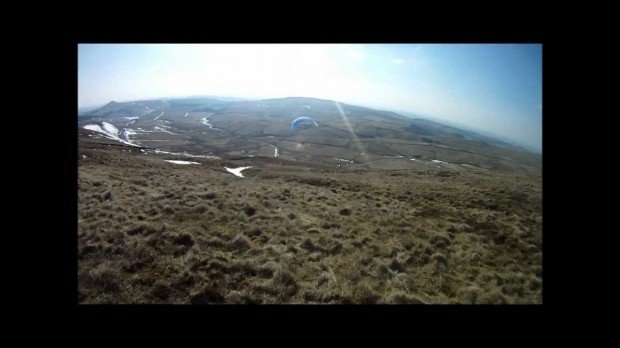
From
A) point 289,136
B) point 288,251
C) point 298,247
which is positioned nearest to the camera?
point 288,251

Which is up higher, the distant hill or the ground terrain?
the distant hill

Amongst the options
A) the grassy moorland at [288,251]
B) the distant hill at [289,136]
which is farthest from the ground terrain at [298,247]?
the distant hill at [289,136]

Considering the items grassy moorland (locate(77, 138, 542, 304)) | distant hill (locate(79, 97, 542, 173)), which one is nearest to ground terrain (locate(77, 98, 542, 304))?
grassy moorland (locate(77, 138, 542, 304))

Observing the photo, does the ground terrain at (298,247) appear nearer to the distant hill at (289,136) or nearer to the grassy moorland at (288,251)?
the grassy moorland at (288,251)

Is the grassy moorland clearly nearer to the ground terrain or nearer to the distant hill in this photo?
the ground terrain

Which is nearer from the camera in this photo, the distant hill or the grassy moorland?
the grassy moorland

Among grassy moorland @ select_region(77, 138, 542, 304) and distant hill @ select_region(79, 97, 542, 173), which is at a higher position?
distant hill @ select_region(79, 97, 542, 173)

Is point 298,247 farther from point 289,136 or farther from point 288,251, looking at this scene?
point 289,136

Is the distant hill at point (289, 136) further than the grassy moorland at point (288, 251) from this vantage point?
Yes

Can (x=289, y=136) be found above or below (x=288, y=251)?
above

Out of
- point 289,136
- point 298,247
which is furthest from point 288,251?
point 289,136

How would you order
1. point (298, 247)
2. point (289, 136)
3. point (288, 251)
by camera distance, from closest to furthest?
point (288, 251)
point (298, 247)
point (289, 136)
